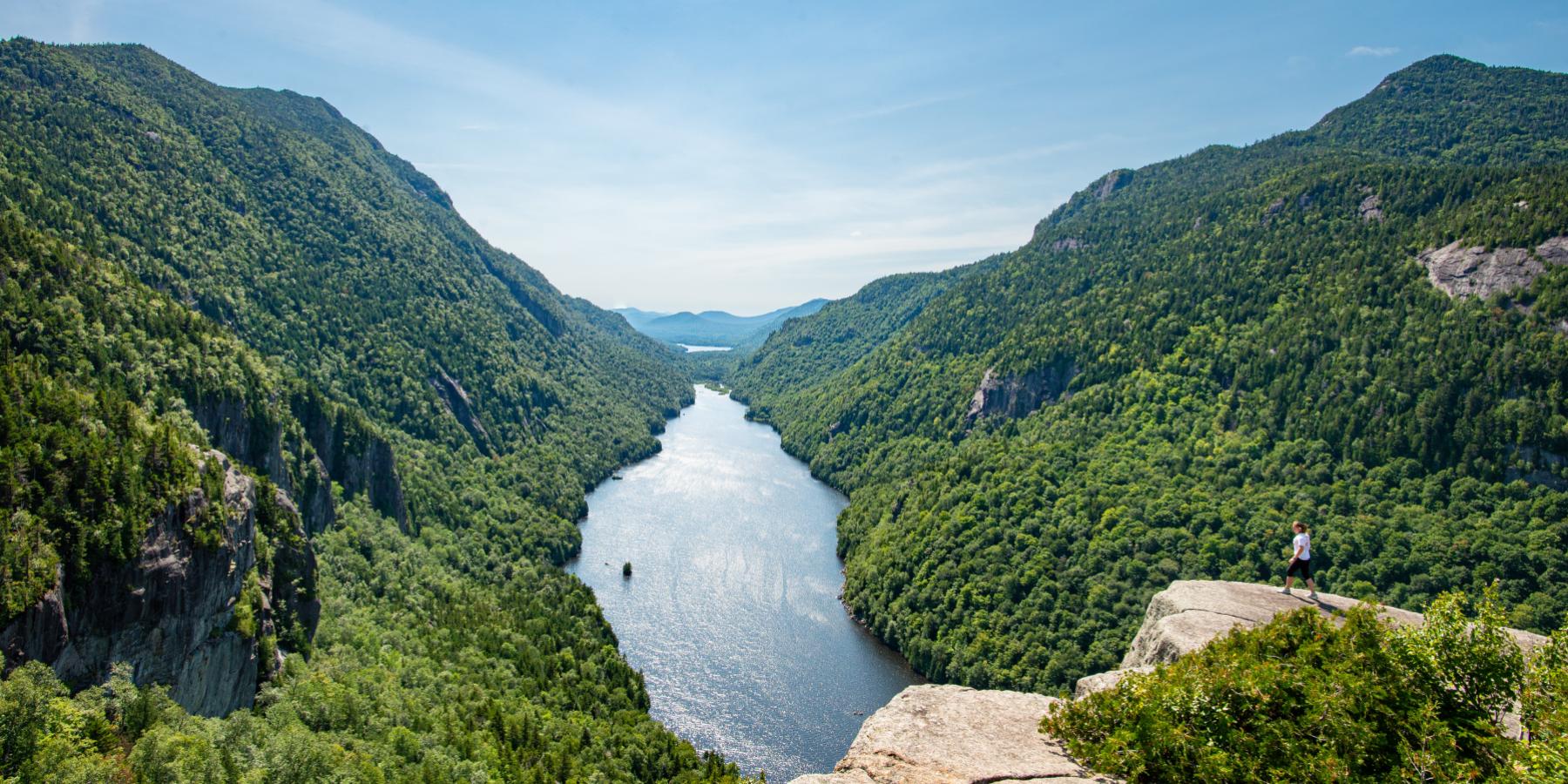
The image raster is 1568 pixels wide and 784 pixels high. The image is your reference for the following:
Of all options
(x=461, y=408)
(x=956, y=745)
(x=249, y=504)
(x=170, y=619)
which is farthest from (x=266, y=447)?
(x=956, y=745)

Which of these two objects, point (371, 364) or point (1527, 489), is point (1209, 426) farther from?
point (371, 364)

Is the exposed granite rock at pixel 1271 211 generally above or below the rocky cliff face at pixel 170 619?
above

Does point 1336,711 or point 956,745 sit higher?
point 1336,711

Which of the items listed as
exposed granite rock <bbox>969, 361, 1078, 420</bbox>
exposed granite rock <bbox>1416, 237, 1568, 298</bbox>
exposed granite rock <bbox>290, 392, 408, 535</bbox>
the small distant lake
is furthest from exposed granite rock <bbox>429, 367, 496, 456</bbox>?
exposed granite rock <bbox>1416, 237, 1568, 298</bbox>

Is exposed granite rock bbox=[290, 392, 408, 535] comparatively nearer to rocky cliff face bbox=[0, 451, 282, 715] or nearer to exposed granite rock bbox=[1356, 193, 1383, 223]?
rocky cliff face bbox=[0, 451, 282, 715]

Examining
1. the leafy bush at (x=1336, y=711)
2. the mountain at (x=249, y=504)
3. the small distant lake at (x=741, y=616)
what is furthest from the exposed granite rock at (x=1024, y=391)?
the leafy bush at (x=1336, y=711)

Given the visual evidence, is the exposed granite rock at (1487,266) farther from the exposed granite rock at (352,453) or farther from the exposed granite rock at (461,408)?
the exposed granite rock at (461,408)

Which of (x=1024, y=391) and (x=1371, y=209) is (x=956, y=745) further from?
(x=1371, y=209)
